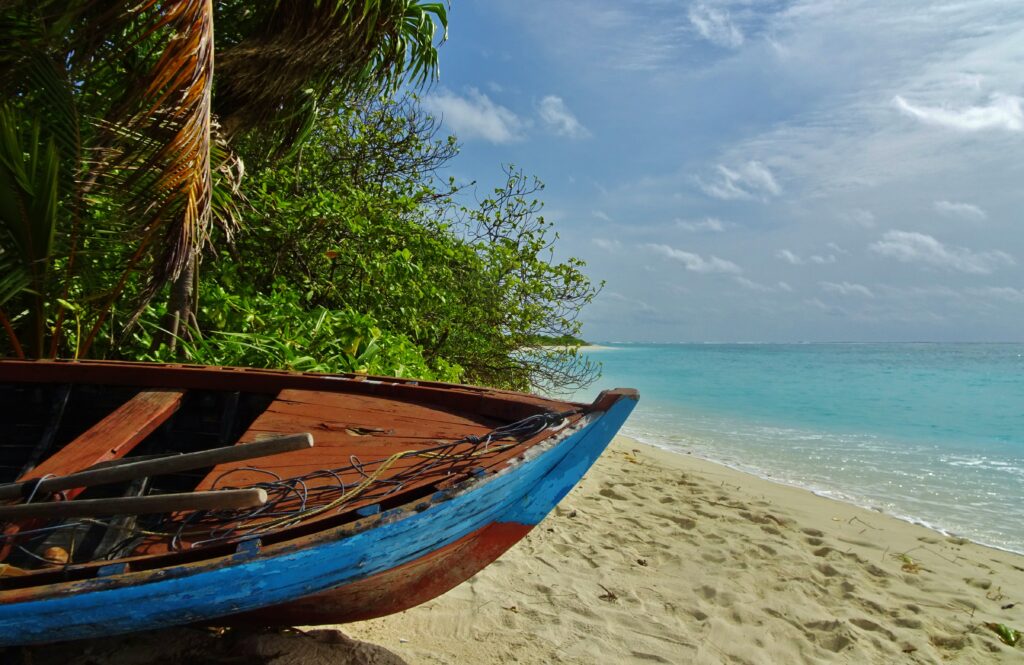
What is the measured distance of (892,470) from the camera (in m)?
7.98

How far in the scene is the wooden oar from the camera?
1.58 metres

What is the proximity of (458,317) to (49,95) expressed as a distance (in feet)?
14.9

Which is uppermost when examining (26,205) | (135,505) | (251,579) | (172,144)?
(172,144)

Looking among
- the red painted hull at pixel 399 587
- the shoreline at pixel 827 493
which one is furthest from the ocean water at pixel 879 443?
the red painted hull at pixel 399 587

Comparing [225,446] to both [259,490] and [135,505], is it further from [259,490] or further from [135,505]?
[259,490]

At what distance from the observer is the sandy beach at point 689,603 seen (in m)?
2.55

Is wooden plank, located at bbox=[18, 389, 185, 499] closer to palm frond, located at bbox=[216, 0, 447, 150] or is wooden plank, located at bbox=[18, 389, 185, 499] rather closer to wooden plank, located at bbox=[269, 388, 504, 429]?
wooden plank, located at bbox=[269, 388, 504, 429]

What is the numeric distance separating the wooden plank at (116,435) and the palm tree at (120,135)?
4.28 feet

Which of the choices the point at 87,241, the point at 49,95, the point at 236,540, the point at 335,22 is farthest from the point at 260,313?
the point at 236,540

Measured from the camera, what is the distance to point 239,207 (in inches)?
245

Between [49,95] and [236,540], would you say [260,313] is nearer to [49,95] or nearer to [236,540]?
[49,95]

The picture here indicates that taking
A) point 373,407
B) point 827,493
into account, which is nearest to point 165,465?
point 373,407

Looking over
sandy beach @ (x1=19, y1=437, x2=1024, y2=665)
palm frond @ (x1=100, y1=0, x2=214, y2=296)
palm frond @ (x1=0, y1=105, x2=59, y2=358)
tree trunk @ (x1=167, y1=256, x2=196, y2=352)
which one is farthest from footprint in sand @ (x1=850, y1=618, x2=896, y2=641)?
palm frond @ (x1=0, y1=105, x2=59, y2=358)

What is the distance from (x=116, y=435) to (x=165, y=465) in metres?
1.12
